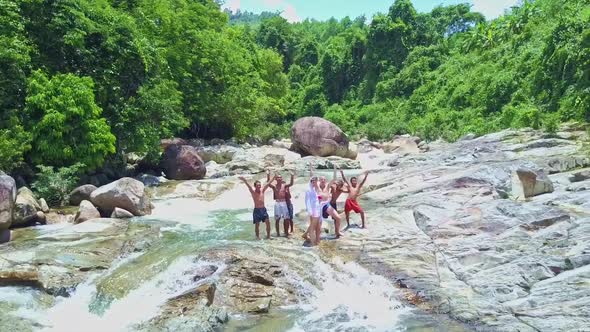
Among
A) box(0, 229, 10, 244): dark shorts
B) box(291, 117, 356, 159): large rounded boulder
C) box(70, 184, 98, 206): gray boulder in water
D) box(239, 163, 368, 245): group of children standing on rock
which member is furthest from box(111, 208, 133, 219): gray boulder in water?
box(291, 117, 356, 159): large rounded boulder

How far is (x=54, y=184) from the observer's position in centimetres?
1616

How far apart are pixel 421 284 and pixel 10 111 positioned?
13.0 meters

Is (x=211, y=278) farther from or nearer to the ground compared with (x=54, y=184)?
nearer to the ground

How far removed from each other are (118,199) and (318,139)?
16.1 meters

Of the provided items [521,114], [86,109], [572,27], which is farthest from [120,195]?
[572,27]

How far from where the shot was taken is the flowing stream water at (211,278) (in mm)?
8469

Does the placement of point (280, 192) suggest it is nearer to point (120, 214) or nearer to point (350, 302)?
point (350, 302)

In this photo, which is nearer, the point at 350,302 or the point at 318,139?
the point at 350,302

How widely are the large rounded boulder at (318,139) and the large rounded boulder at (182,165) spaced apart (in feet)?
27.8

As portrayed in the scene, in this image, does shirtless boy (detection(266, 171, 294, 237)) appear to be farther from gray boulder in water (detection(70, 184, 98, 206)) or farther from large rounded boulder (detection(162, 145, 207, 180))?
large rounded boulder (detection(162, 145, 207, 180))

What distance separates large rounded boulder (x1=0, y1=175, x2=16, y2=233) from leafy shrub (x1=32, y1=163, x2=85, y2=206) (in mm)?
3410

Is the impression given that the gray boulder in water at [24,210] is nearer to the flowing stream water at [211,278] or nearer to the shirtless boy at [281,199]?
the flowing stream water at [211,278]

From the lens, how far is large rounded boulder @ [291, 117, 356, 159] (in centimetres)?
2973

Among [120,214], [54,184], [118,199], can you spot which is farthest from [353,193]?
[54,184]
